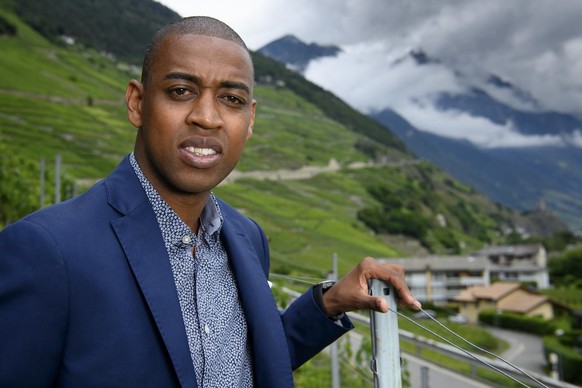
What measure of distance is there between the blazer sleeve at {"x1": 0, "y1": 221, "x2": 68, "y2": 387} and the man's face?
0.30 m

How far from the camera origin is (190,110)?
1.21 meters

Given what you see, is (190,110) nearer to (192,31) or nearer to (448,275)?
(192,31)

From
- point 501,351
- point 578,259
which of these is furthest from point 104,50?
point 501,351

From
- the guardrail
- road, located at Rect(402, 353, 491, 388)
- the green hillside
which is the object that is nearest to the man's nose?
the guardrail

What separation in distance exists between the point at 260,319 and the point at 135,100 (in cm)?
61

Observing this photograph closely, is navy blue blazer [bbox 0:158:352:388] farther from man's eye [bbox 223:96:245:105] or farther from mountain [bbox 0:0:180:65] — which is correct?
mountain [bbox 0:0:180:65]

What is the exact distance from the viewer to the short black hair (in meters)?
1.22

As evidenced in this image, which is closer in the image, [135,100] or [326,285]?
[135,100]

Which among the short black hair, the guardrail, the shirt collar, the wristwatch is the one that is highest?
the short black hair

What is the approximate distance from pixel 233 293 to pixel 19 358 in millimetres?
551

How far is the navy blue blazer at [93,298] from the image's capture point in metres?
0.99

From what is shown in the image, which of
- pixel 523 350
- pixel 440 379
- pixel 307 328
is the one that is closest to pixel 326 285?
pixel 307 328

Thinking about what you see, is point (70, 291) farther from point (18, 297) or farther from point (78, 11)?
point (78, 11)

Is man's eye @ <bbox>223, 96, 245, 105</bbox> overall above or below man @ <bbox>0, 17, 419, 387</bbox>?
above
